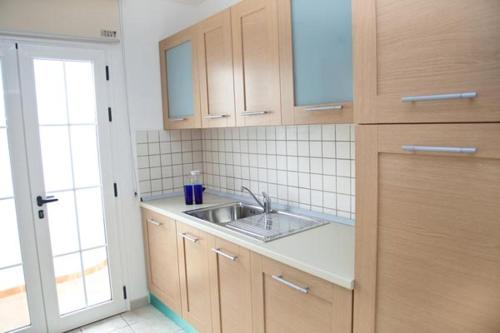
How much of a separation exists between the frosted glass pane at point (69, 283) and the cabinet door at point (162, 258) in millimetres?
525

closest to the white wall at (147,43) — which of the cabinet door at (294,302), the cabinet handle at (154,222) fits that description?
the cabinet handle at (154,222)

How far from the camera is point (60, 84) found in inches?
99.0

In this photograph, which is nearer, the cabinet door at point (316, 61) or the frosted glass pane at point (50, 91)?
the cabinet door at point (316, 61)

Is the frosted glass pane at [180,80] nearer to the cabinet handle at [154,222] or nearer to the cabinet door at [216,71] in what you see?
the cabinet door at [216,71]

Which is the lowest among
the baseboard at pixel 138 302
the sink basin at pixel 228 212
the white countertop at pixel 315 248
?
the baseboard at pixel 138 302

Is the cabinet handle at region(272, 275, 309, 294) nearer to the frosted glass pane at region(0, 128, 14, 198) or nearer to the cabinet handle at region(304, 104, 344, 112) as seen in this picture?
the cabinet handle at region(304, 104, 344, 112)

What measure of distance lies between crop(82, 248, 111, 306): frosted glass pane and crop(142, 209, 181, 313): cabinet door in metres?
0.33

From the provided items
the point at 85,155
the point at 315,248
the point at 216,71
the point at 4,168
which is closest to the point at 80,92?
the point at 85,155

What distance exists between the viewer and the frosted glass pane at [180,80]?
2.59m

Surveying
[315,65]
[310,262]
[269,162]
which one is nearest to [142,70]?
[269,162]

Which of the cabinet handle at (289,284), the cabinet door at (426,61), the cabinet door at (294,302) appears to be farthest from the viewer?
the cabinet handle at (289,284)

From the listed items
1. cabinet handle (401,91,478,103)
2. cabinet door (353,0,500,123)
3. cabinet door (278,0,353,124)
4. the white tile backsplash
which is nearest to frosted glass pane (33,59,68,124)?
the white tile backsplash

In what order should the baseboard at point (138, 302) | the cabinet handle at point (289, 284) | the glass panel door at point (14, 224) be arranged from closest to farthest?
the cabinet handle at point (289, 284)
the glass panel door at point (14, 224)
the baseboard at point (138, 302)

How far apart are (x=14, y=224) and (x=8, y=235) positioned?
0.27ft
